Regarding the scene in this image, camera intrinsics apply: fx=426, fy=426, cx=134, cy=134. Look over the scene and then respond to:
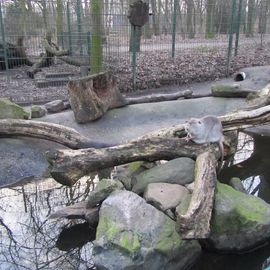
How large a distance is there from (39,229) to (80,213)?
0.38m

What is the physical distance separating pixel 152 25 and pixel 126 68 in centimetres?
135

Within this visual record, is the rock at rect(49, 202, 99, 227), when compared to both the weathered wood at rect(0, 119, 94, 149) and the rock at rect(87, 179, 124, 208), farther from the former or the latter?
the weathered wood at rect(0, 119, 94, 149)

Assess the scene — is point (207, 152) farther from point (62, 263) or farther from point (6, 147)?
point (6, 147)

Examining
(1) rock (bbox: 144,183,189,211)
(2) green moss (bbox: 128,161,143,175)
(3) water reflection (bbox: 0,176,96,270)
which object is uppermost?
(1) rock (bbox: 144,183,189,211)

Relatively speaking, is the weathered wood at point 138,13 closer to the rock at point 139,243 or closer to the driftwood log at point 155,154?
the driftwood log at point 155,154

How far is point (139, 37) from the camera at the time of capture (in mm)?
8164

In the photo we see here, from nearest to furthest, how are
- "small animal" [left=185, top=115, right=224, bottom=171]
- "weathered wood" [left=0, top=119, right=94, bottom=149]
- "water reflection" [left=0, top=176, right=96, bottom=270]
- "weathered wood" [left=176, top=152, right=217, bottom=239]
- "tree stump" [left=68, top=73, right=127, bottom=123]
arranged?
"weathered wood" [left=176, top=152, right=217, bottom=239] < "water reflection" [left=0, top=176, right=96, bottom=270] < "small animal" [left=185, top=115, right=224, bottom=171] < "weathered wood" [left=0, top=119, right=94, bottom=149] < "tree stump" [left=68, top=73, right=127, bottom=123]

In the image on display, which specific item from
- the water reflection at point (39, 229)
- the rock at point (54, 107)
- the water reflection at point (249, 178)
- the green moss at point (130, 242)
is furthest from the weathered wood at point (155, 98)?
the green moss at point (130, 242)

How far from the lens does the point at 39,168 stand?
4.88 meters

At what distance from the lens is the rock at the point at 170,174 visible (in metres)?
3.75

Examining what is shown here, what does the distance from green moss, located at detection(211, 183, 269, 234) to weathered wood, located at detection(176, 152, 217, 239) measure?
0.10 meters

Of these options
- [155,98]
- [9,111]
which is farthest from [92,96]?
[155,98]

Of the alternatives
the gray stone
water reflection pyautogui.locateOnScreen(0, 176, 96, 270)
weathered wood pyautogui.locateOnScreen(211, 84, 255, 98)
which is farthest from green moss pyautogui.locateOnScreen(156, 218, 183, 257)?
weathered wood pyautogui.locateOnScreen(211, 84, 255, 98)

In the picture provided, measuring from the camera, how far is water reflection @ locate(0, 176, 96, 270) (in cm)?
326
